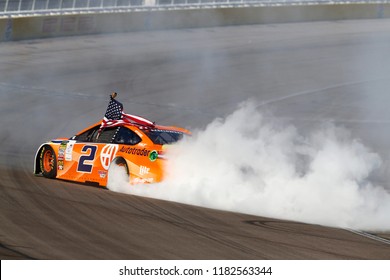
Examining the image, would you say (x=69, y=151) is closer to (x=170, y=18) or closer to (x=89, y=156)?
(x=89, y=156)

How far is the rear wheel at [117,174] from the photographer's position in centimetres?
1326

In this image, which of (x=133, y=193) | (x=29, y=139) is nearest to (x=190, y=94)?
(x=29, y=139)

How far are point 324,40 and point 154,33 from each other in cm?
739

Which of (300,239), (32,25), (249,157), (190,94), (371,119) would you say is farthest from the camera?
(32,25)

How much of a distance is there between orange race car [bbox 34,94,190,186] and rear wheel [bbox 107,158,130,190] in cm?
2

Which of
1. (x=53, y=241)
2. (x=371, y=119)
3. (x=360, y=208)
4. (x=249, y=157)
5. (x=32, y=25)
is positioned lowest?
(x=53, y=241)

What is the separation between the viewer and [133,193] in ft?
42.4

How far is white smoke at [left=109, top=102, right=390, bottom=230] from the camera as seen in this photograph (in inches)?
456

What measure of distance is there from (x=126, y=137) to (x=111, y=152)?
346 millimetres

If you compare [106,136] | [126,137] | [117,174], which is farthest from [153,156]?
[106,136]

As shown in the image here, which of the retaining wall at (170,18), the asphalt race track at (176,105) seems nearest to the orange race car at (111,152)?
the asphalt race track at (176,105)

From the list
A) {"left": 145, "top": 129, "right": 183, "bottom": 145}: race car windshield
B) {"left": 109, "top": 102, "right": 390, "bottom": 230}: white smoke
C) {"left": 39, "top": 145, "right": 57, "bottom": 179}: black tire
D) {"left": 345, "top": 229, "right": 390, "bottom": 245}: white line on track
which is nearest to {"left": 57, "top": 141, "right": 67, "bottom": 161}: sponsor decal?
{"left": 39, "top": 145, "right": 57, "bottom": 179}: black tire

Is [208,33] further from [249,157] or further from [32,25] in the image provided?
[249,157]

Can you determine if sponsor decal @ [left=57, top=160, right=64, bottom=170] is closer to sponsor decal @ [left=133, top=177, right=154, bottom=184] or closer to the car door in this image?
the car door
